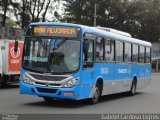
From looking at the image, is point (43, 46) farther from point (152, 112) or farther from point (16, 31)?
point (16, 31)

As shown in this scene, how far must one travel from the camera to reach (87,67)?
15.7 metres

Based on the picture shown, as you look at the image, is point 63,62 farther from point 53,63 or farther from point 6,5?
point 6,5

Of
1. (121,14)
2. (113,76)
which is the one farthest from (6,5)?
(113,76)

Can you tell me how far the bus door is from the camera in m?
15.4

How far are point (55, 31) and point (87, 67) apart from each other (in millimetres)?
1616

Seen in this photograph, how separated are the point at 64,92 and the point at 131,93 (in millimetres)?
7646

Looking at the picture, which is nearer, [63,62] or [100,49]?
[63,62]

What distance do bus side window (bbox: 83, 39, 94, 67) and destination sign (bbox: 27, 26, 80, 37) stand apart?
479 millimetres

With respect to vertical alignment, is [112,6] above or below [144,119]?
above

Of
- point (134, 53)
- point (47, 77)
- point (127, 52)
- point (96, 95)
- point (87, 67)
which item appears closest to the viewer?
point (47, 77)

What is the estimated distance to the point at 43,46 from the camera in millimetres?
15477

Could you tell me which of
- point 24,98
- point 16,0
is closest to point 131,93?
point 24,98

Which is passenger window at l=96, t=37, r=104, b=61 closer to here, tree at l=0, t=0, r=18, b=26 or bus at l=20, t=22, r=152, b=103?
bus at l=20, t=22, r=152, b=103

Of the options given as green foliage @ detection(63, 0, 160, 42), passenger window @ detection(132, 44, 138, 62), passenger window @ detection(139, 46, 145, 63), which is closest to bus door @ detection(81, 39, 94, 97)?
passenger window @ detection(132, 44, 138, 62)
